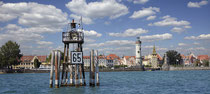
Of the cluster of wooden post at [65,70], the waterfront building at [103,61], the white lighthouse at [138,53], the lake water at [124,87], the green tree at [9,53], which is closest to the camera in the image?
the cluster of wooden post at [65,70]

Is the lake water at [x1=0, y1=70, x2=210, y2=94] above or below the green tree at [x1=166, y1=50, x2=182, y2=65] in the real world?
below

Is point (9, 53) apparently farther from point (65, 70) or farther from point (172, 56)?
point (172, 56)

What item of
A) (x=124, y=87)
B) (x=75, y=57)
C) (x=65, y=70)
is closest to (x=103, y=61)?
(x=124, y=87)

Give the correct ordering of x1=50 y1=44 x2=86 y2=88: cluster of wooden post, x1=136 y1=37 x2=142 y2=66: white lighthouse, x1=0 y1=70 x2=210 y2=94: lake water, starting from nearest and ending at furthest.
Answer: x1=50 y1=44 x2=86 y2=88: cluster of wooden post → x1=0 y1=70 x2=210 y2=94: lake water → x1=136 y1=37 x2=142 y2=66: white lighthouse

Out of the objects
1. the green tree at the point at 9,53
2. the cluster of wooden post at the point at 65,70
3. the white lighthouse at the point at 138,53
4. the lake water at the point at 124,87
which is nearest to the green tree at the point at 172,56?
the white lighthouse at the point at 138,53

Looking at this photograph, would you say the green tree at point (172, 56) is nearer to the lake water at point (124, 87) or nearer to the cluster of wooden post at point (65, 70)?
the lake water at point (124, 87)

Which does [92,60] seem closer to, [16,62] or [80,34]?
[80,34]

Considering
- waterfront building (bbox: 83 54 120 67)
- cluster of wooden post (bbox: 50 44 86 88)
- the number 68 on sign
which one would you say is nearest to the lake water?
cluster of wooden post (bbox: 50 44 86 88)

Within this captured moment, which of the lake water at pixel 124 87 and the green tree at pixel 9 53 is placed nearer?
the lake water at pixel 124 87

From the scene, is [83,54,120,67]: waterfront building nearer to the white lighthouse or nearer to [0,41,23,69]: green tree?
the white lighthouse

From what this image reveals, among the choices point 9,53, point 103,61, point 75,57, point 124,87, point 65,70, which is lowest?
point 124,87

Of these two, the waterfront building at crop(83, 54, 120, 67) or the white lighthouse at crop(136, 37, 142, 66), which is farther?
the waterfront building at crop(83, 54, 120, 67)

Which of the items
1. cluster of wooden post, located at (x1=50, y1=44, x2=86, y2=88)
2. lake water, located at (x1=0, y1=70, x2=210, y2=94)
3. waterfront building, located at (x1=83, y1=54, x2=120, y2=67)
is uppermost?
waterfront building, located at (x1=83, y1=54, x2=120, y2=67)

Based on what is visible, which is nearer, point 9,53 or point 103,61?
point 9,53
